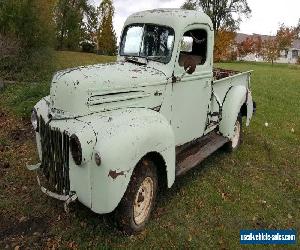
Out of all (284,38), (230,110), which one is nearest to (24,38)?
(230,110)

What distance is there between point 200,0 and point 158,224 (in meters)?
52.7

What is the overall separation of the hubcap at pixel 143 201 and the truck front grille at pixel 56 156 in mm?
874

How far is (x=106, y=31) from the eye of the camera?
37.2m

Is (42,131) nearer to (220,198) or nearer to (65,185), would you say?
(65,185)

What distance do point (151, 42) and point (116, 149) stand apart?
228cm

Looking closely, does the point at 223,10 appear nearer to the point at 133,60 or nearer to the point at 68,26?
the point at 68,26

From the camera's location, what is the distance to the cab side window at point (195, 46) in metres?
6.06

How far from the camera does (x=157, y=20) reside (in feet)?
19.5

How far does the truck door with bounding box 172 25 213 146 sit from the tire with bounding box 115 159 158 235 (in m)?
1.13

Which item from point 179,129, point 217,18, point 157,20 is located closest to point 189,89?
point 179,129

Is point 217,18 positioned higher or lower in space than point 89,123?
higher

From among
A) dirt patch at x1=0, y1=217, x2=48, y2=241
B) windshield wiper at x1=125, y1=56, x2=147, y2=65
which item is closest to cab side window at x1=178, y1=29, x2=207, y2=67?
windshield wiper at x1=125, y1=56, x2=147, y2=65

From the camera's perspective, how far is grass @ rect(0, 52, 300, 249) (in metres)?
4.94

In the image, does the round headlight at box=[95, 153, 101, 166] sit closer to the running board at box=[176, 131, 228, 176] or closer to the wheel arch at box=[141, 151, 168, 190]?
the wheel arch at box=[141, 151, 168, 190]
